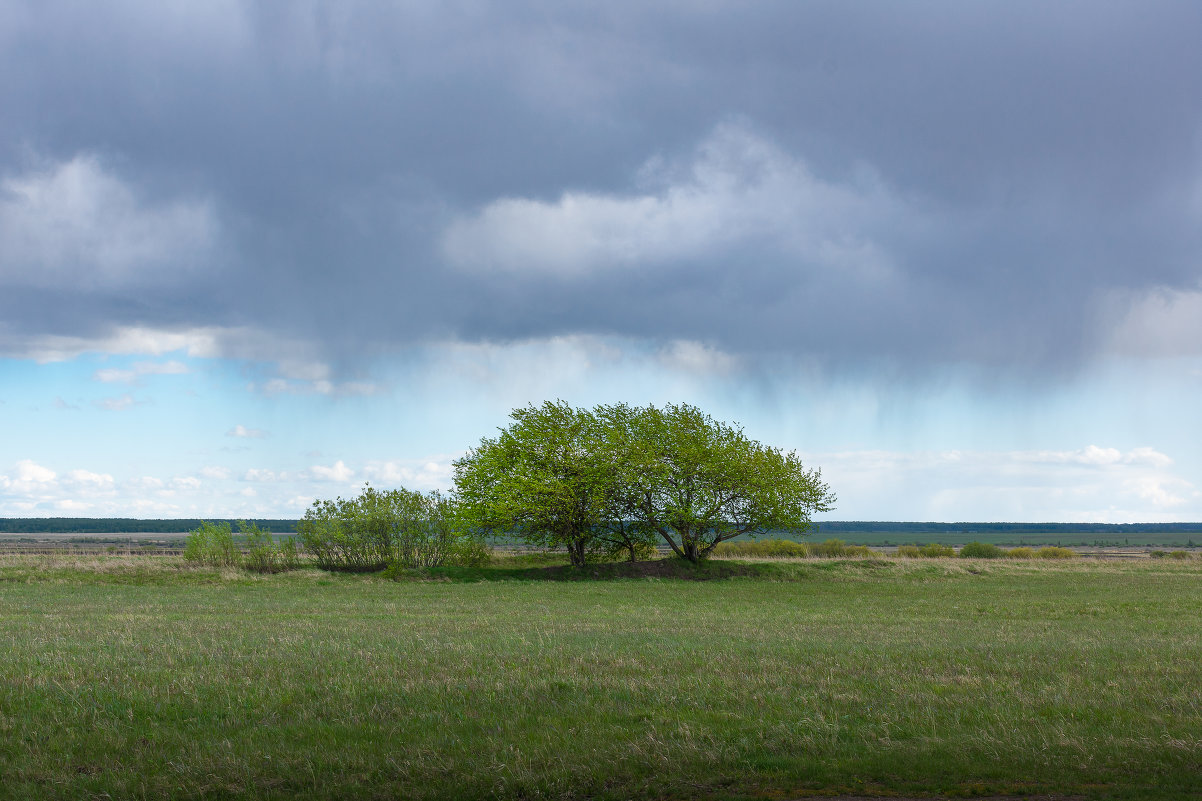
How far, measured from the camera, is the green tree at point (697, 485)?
5522cm

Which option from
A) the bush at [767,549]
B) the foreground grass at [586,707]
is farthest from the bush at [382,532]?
the bush at [767,549]

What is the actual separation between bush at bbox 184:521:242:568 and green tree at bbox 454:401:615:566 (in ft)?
52.4

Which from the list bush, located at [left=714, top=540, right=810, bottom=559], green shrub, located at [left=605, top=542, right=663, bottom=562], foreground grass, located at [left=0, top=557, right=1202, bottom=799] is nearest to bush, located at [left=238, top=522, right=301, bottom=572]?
green shrub, located at [left=605, top=542, right=663, bottom=562]

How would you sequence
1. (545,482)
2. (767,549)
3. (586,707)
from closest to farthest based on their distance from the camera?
(586,707) < (545,482) < (767,549)

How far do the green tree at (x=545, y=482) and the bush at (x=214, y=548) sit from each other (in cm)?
1597

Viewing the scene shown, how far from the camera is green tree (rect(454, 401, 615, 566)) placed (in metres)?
53.2

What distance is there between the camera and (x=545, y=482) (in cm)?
5325

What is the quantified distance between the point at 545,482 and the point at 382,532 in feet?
39.8

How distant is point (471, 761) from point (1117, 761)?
24.1 ft

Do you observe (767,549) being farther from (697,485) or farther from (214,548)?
(214,548)

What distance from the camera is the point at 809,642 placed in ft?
67.2

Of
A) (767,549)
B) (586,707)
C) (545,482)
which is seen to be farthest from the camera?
(767,549)

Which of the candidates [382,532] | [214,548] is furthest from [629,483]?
[214,548]

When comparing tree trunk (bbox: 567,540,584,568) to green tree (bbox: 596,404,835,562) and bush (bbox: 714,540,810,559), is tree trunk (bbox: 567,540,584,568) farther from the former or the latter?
bush (bbox: 714,540,810,559)
